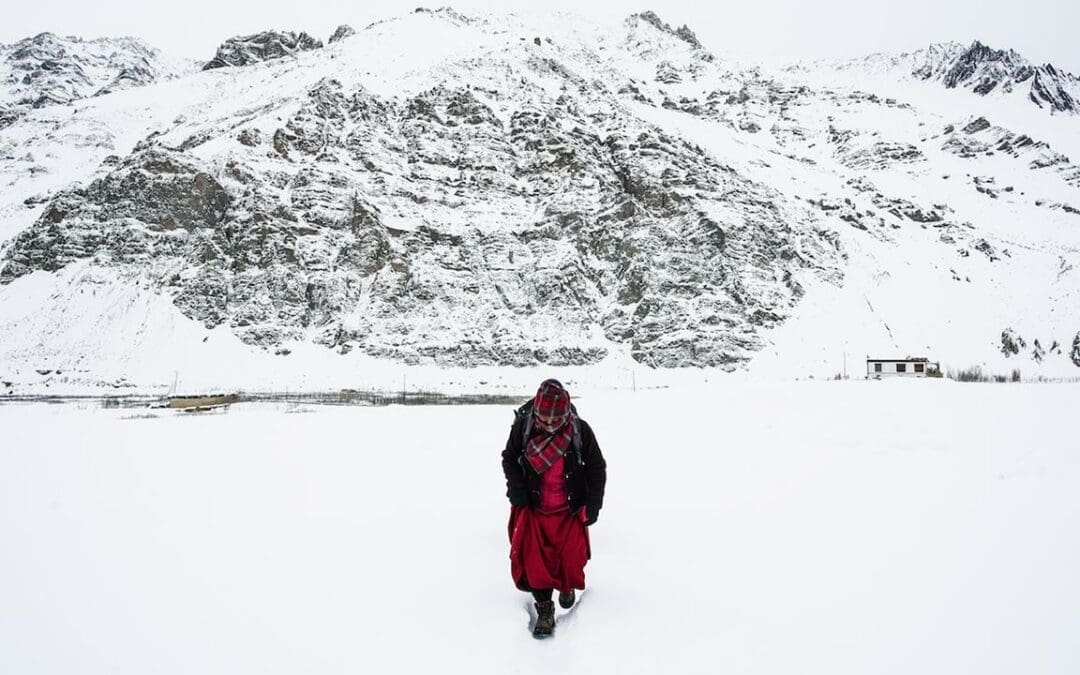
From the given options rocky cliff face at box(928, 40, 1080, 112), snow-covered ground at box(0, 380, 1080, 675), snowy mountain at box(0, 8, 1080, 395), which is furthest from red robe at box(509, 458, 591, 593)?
rocky cliff face at box(928, 40, 1080, 112)

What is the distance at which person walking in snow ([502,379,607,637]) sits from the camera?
4.58 metres

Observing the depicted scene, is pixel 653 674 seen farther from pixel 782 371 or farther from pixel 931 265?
pixel 931 265

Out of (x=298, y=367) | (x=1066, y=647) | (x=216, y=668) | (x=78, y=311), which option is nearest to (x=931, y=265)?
(x=298, y=367)

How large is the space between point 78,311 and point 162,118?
37293 mm

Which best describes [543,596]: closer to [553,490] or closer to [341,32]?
[553,490]

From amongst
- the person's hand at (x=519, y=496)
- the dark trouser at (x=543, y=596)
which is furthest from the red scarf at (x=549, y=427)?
the dark trouser at (x=543, y=596)

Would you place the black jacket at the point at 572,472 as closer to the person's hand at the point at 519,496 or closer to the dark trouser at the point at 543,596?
the person's hand at the point at 519,496

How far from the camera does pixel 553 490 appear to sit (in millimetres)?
4656

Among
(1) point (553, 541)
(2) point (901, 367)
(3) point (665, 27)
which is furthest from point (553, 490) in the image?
(3) point (665, 27)

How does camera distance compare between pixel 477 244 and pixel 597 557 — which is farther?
pixel 477 244

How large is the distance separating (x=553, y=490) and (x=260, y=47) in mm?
94202

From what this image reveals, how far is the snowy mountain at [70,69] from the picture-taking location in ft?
289

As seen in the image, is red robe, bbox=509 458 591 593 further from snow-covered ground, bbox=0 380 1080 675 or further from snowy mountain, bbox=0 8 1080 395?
snowy mountain, bbox=0 8 1080 395

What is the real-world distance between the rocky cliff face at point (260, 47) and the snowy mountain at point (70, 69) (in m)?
21.6
